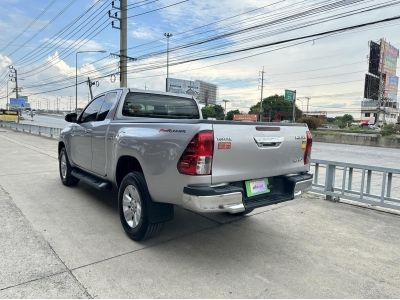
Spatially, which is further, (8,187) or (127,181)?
(8,187)

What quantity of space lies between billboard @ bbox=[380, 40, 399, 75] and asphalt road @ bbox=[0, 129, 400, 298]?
174 ft

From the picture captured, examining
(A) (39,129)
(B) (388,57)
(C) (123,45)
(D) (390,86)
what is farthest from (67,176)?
(D) (390,86)

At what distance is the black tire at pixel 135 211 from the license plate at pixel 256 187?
114 centimetres

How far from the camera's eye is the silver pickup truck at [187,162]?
337 cm

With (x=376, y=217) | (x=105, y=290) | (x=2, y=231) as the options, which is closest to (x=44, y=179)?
(x=2, y=231)

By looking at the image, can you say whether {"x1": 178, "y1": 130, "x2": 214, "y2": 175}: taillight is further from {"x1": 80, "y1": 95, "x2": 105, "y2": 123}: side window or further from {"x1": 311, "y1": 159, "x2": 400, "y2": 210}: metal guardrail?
{"x1": 311, "y1": 159, "x2": 400, "y2": 210}: metal guardrail

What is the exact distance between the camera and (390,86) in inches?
2249

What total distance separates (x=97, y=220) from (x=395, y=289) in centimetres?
384

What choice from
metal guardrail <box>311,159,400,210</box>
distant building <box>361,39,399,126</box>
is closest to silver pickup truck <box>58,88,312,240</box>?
metal guardrail <box>311,159,400,210</box>

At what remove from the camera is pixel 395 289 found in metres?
3.27

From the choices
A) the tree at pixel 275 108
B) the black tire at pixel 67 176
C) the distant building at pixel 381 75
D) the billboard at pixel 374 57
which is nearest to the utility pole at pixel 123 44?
the black tire at pixel 67 176

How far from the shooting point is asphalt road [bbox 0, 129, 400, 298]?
3.17 meters

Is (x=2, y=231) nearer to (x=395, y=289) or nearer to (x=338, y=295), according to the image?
(x=338, y=295)

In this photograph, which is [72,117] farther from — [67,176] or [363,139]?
[363,139]
